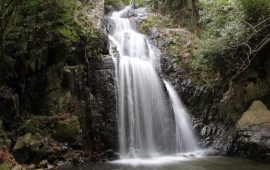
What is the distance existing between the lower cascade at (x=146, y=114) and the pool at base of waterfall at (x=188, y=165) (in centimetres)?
86

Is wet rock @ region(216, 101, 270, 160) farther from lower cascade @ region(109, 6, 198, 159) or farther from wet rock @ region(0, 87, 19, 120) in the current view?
wet rock @ region(0, 87, 19, 120)

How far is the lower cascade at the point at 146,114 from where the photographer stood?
44.3 ft

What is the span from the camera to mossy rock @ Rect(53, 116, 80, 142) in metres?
12.1

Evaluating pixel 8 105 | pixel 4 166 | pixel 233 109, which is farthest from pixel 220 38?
pixel 4 166

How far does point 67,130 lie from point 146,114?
3.34m

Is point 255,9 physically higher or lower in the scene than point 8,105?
higher

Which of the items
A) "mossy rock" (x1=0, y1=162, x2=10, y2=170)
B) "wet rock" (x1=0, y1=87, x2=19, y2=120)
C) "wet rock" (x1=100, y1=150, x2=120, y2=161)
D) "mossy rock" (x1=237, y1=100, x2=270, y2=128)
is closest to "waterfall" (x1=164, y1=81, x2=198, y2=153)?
"mossy rock" (x1=237, y1=100, x2=270, y2=128)

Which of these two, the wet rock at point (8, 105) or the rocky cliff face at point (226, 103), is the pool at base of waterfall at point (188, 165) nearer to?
the rocky cliff face at point (226, 103)

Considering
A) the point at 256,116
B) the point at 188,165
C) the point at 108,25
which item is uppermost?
the point at 108,25

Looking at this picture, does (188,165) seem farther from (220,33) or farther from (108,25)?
(108,25)

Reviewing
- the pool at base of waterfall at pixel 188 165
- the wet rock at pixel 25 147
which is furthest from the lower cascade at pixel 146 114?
the wet rock at pixel 25 147

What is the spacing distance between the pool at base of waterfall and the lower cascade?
86 cm

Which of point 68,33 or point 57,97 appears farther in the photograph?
point 68,33

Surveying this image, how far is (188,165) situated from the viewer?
→ 1174cm
